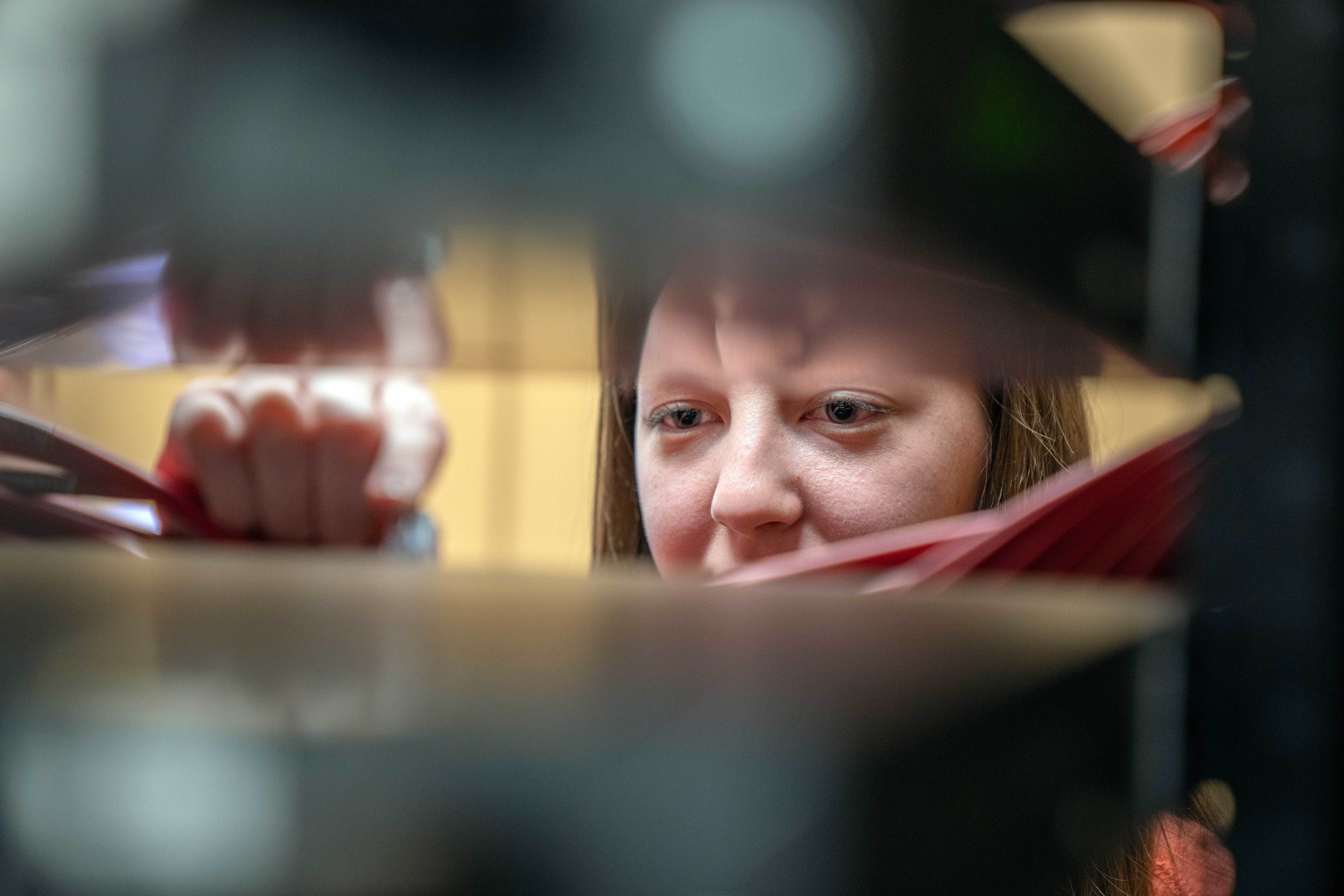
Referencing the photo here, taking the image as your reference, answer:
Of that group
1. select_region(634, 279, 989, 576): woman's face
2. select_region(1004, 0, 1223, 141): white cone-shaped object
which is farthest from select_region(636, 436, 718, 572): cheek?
select_region(1004, 0, 1223, 141): white cone-shaped object

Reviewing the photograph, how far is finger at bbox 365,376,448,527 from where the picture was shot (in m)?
0.16

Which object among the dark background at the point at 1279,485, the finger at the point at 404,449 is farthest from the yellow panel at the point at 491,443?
the dark background at the point at 1279,485

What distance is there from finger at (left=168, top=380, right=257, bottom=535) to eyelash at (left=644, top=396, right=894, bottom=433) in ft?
0.26

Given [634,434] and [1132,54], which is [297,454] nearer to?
[634,434]

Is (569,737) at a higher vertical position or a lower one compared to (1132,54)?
lower

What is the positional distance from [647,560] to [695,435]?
3cm

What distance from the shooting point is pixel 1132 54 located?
188mm

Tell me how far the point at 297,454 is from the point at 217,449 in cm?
1

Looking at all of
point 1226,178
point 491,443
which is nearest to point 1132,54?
point 1226,178

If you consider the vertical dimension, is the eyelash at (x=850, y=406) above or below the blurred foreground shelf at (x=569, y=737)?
above

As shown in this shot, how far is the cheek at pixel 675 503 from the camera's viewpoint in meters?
0.20

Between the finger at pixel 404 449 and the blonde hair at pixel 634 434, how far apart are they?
0.03 m

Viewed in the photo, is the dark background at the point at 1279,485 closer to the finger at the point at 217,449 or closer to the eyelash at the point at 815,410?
the eyelash at the point at 815,410

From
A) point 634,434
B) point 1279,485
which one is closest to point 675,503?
point 634,434
